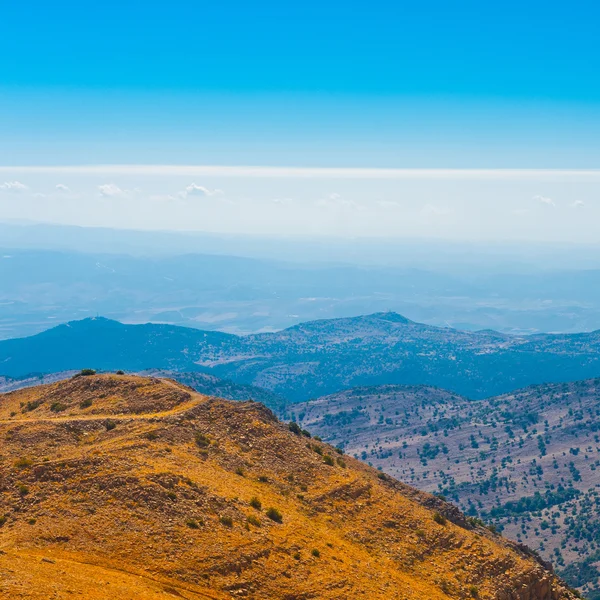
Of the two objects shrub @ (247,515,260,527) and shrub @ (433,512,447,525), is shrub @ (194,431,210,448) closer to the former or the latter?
shrub @ (247,515,260,527)

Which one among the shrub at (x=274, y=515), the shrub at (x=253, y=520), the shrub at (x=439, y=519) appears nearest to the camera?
the shrub at (x=253, y=520)

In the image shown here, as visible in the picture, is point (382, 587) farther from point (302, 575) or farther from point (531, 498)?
point (531, 498)

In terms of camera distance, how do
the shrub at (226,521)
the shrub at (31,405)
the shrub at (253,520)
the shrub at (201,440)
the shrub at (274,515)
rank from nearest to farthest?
the shrub at (226,521), the shrub at (253,520), the shrub at (274,515), the shrub at (201,440), the shrub at (31,405)

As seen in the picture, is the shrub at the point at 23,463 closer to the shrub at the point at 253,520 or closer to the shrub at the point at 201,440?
the shrub at the point at 201,440

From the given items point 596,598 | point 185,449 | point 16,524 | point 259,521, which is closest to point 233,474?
point 185,449

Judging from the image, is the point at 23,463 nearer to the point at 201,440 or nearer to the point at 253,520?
the point at 201,440

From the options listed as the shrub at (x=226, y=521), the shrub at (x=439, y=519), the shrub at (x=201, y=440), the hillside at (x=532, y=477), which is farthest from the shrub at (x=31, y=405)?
the hillside at (x=532, y=477)

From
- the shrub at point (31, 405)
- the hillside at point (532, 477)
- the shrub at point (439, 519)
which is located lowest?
the hillside at point (532, 477)
